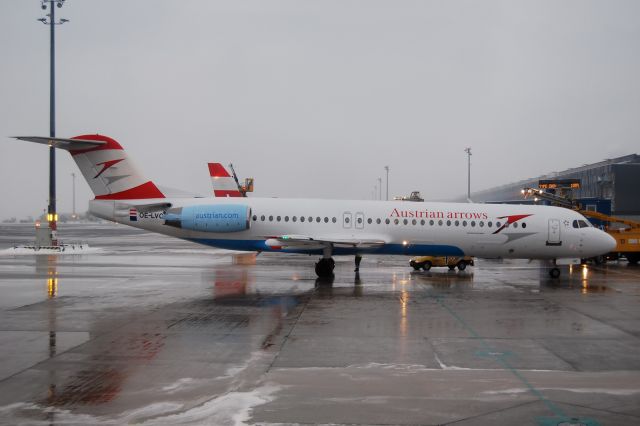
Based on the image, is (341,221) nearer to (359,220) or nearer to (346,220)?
(346,220)

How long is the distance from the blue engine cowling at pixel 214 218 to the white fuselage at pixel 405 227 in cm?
35

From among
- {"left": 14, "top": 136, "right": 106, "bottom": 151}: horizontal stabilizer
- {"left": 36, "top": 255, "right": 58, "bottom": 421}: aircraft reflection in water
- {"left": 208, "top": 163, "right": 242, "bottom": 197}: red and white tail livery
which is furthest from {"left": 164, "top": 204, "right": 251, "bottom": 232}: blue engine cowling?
{"left": 208, "top": 163, "right": 242, "bottom": 197}: red and white tail livery

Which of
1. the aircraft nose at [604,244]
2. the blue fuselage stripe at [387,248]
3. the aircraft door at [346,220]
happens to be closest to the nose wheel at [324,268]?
the blue fuselage stripe at [387,248]

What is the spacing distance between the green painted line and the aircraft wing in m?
7.93

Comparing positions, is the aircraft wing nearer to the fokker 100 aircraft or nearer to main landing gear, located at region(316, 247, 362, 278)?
the fokker 100 aircraft

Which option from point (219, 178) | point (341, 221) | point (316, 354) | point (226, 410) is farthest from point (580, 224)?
point (219, 178)

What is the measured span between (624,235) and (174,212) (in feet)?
79.7

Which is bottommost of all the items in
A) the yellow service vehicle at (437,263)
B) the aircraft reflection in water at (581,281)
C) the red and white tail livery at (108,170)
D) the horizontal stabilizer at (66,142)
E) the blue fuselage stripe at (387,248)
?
the aircraft reflection in water at (581,281)

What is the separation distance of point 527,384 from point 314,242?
13166 millimetres

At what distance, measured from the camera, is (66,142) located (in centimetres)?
2120

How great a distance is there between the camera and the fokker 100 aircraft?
21.7 meters

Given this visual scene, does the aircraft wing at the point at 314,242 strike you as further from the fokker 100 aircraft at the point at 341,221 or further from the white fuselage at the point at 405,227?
the white fuselage at the point at 405,227

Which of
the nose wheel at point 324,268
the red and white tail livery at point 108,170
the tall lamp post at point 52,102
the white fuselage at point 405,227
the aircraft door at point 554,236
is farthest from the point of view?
the tall lamp post at point 52,102

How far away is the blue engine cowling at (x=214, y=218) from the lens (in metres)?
21.2
